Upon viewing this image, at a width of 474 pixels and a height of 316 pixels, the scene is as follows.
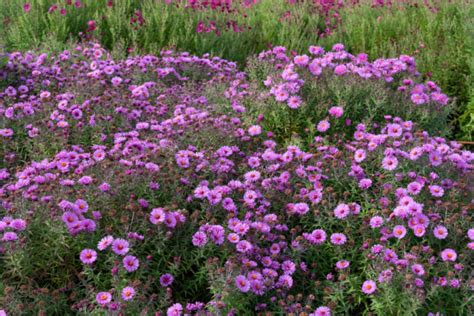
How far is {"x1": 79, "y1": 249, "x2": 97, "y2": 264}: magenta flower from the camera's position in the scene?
2465mm

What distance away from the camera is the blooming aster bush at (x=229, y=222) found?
2484 millimetres

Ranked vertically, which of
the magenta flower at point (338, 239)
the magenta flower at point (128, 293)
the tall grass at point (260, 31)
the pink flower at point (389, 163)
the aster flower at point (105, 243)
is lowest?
the tall grass at point (260, 31)

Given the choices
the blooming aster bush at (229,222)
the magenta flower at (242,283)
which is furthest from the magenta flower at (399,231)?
the magenta flower at (242,283)

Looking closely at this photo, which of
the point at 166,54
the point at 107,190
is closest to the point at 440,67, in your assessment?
the point at 166,54

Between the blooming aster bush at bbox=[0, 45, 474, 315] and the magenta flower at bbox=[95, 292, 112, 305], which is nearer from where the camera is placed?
the magenta flower at bbox=[95, 292, 112, 305]

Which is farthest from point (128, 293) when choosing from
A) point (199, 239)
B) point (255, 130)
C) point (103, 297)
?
point (255, 130)

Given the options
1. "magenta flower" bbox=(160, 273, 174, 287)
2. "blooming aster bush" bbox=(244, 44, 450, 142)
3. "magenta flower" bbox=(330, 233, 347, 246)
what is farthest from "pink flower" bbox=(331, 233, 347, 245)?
"blooming aster bush" bbox=(244, 44, 450, 142)

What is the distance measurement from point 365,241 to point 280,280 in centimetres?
43

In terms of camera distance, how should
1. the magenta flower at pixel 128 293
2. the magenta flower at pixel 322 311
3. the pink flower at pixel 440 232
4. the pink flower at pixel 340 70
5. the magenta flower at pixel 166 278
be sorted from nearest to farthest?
the magenta flower at pixel 128 293 → the magenta flower at pixel 322 311 → the magenta flower at pixel 166 278 → the pink flower at pixel 440 232 → the pink flower at pixel 340 70

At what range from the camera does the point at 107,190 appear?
9.09 feet

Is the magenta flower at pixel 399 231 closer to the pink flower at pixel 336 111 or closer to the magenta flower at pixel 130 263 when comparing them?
the magenta flower at pixel 130 263

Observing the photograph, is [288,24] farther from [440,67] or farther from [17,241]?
[17,241]

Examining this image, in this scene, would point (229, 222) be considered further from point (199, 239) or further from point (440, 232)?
point (440, 232)

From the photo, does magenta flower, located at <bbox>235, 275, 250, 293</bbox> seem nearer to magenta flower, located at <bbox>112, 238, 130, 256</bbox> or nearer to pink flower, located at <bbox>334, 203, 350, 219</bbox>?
magenta flower, located at <bbox>112, 238, 130, 256</bbox>
